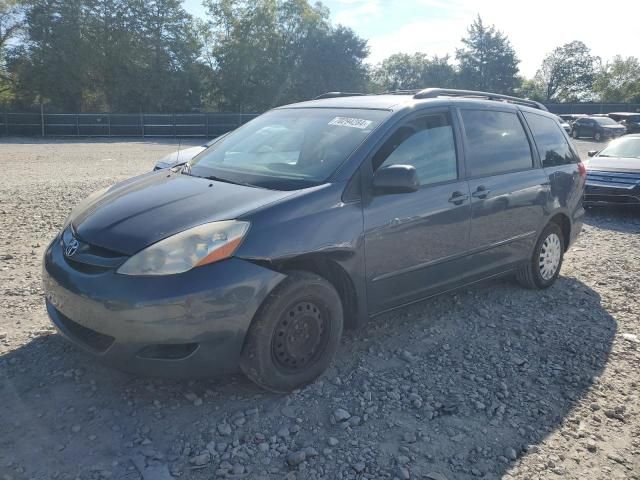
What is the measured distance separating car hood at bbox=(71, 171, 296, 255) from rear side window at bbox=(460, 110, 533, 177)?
1.83 m

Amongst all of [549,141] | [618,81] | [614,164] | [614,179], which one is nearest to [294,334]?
[549,141]

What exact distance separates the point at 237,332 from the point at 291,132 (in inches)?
71.3

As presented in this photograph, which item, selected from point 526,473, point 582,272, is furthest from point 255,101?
point 526,473

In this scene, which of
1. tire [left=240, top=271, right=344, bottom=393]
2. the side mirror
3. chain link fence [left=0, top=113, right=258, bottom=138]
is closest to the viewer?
tire [left=240, top=271, right=344, bottom=393]

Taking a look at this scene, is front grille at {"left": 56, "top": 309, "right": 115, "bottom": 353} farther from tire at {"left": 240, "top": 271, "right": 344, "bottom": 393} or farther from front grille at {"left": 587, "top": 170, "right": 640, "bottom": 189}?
front grille at {"left": 587, "top": 170, "right": 640, "bottom": 189}

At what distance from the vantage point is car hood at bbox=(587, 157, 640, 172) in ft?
32.3

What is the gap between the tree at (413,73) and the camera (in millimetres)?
67875

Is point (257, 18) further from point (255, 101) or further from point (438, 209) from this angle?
point (438, 209)

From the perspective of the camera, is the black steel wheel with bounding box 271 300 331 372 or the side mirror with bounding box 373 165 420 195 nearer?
the black steel wheel with bounding box 271 300 331 372

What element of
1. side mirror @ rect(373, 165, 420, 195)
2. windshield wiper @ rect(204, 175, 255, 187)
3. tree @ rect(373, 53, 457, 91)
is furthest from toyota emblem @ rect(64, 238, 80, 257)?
tree @ rect(373, 53, 457, 91)

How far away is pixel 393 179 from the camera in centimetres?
354

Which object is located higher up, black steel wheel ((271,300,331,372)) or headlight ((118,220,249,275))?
headlight ((118,220,249,275))

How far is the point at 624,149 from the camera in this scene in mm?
10930

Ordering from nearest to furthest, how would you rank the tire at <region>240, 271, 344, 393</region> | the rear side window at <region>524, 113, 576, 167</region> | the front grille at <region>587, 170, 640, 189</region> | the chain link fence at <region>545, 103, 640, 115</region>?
the tire at <region>240, 271, 344, 393</region> < the rear side window at <region>524, 113, 576, 167</region> < the front grille at <region>587, 170, 640, 189</region> < the chain link fence at <region>545, 103, 640, 115</region>
